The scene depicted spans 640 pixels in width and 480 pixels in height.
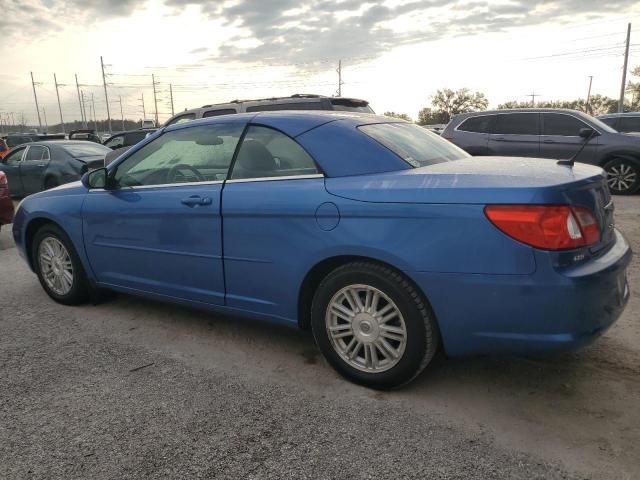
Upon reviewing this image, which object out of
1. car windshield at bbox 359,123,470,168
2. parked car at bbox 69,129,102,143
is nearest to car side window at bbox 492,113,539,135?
car windshield at bbox 359,123,470,168

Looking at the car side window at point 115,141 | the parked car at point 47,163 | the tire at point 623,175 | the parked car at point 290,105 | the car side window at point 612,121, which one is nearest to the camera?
the parked car at point 290,105

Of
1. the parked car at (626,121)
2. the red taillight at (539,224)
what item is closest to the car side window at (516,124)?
the parked car at (626,121)

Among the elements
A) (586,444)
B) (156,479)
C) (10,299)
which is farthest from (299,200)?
(10,299)

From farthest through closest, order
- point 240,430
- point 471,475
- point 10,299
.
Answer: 1. point 10,299
2. point 240,430
3. point 471,475

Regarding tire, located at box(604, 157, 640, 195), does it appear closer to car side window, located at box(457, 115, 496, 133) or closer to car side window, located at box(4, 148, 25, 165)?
car side window, located at box(457, 115, 496, 133)

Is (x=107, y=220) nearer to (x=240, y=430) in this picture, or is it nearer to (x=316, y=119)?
(x=316, y=119)

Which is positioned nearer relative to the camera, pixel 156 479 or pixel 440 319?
pixel 156 479

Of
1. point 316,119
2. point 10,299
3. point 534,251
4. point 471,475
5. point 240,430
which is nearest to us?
point 471,475

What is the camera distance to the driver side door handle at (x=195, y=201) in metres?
3.40

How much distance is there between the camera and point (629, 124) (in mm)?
12695

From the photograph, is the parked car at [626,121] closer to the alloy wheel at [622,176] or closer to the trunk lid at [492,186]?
the alloy wheel at [622,176]

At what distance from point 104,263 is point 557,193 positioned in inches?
129

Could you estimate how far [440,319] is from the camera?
8.68ft

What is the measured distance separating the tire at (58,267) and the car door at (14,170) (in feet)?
26.5
